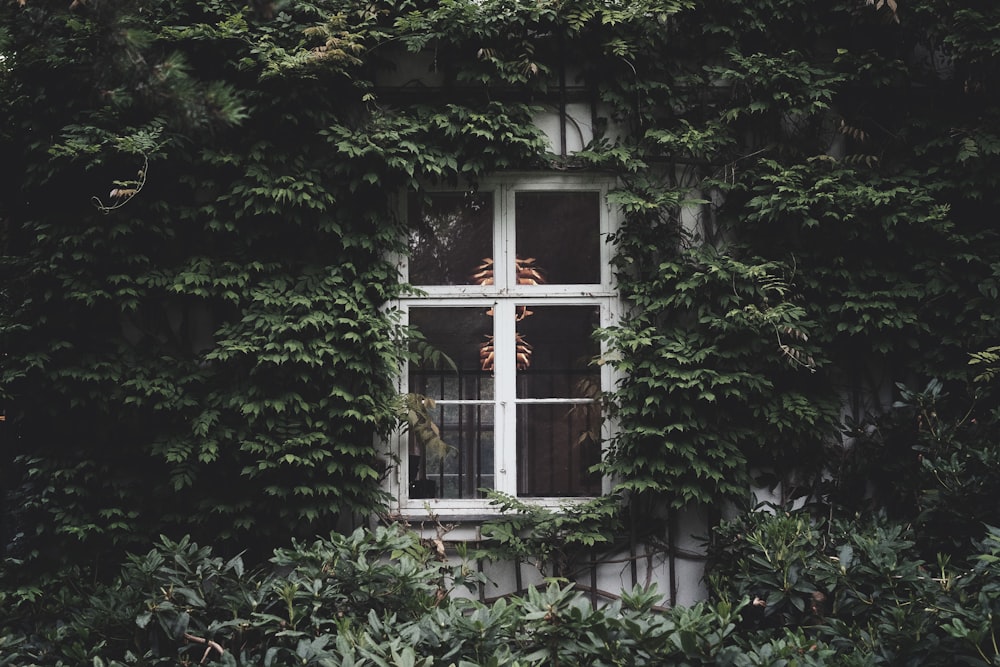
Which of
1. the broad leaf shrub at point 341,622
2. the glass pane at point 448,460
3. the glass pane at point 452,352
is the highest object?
the glass pane at point 452,352

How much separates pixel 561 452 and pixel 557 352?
59 centimetres

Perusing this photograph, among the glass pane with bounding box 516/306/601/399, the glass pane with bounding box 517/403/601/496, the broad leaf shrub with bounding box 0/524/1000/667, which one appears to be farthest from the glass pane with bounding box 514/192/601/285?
the broad leaf shrub with bounding box 0/524/1000/667

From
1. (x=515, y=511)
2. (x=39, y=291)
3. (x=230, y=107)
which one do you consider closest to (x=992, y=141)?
(x=515, y=511)

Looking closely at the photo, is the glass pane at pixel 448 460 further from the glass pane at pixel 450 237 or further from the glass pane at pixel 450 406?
the glass pane at pixel 450 237

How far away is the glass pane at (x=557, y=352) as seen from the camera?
4566 mm

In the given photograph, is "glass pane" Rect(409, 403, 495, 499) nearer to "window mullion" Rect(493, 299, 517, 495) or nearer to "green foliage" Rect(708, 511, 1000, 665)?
"window mullion" Rect(493, 299, 517, 495)

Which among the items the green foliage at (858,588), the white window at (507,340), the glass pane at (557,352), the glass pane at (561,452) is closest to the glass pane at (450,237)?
the white window at (507,340)

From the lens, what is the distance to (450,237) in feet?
15.2

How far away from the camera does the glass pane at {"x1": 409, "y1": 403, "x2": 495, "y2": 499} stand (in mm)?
4500

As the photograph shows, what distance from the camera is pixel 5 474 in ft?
14.2

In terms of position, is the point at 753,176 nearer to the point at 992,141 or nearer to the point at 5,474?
the point at 992,141

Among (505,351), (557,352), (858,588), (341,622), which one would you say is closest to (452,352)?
(505,351)

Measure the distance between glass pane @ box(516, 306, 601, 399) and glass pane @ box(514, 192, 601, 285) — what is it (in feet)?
0.66

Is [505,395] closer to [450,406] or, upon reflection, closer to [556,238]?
[450,406]
